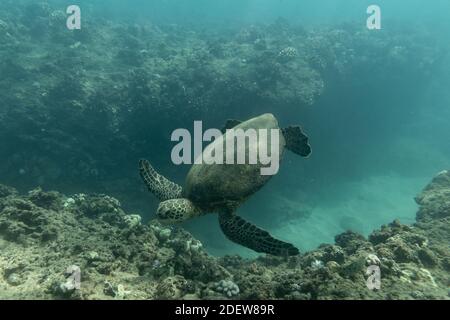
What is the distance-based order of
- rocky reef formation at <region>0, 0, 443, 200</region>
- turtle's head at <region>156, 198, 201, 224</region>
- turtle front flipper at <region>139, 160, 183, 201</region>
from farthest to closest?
rocky reef formation at <region>0, 0, 443, 200</region>
turtle front flipper at <region>139, 160, 183, 201</region>
turtle's head at <region>156, 198, 201, 224</region>

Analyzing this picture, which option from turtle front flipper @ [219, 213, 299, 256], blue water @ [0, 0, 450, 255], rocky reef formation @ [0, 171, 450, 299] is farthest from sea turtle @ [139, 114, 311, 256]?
blue water @ [0, 0, 450, 255]

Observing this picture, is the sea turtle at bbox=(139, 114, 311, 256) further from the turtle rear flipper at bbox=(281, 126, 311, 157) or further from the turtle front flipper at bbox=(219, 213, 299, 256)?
the turtle rear flipper at bbox=(281, 126, 311, 157)

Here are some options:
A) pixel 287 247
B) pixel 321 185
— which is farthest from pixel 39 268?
pixel 321 185

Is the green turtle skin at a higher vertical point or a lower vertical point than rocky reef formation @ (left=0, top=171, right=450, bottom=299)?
higher

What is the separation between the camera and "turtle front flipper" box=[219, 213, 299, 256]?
5.68 m

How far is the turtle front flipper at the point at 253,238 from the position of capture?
5.68 m

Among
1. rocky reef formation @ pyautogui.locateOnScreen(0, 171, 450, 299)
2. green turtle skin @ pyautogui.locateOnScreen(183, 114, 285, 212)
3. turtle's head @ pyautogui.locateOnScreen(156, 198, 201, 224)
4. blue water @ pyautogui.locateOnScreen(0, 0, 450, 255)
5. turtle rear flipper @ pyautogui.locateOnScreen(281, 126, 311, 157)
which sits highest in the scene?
blue water @ pyautogui.locateOnScreen(0, 0, 450, 255)

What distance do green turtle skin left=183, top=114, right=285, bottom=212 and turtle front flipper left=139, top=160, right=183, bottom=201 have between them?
1.33 ft

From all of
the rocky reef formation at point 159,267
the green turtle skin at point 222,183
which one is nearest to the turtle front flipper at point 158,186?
the green turtle skin at point 222,183

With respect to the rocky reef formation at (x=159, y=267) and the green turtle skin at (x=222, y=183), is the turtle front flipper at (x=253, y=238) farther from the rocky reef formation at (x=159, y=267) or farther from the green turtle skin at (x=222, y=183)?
the rocky reef formation at (x=159, y=267)

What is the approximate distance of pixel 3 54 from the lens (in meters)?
16.4

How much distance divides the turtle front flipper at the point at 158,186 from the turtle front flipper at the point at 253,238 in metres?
1.04

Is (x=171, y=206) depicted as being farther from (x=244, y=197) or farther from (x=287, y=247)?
(x=287, y=247)

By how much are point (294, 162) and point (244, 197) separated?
502 inches
